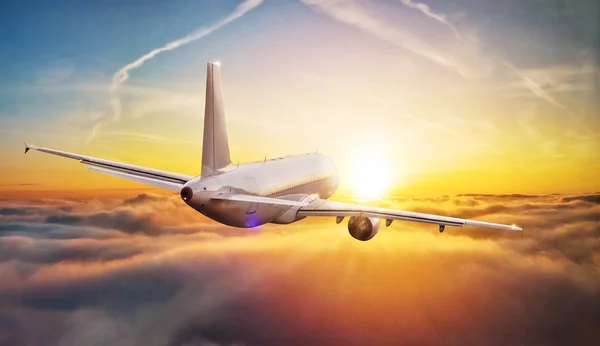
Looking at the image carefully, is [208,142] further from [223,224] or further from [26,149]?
[26,149]

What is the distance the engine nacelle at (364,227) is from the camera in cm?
3841

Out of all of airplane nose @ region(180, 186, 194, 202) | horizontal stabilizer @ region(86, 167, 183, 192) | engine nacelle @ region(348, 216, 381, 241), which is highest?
horizontal stabilizer @ region(86, 167, 183, 192)

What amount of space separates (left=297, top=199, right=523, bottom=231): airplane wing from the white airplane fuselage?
5.99 ft

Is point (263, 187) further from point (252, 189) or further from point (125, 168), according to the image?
point (125, 168)

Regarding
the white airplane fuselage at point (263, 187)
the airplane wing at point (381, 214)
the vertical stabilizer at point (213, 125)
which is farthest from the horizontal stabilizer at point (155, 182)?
the airplane wing at point (381, 214)

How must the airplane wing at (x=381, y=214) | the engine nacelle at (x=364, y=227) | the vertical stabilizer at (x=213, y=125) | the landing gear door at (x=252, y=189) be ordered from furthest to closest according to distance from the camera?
the engine nacelle at (x=364, y=227)
the landing gear door at (x=252, y=189)
the airplane wing at (x=381, y=214)
the vertical stabilizer at (x=213, y=125)

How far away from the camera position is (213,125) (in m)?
30.4

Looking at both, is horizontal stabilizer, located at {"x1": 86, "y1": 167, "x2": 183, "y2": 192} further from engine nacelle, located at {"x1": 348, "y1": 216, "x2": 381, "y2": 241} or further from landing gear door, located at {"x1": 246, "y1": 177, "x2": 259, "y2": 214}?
engine nacelle, located at {"x1": 348, "y1": 216, "x2": 381, "y2": 241}

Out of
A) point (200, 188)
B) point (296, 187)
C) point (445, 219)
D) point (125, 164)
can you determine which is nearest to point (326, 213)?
point (296, 187)

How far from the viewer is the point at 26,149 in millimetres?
44188

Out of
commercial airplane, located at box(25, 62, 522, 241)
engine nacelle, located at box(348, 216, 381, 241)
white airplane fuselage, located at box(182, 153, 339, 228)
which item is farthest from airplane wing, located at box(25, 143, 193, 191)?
engine nacelle, located at box(348, 216, 381, 241)

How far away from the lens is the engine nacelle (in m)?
38.4

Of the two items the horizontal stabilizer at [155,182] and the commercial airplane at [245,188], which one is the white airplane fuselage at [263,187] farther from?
the horizontal stabilizer at [155,182]

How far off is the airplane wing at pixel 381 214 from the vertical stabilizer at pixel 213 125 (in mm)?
9580
